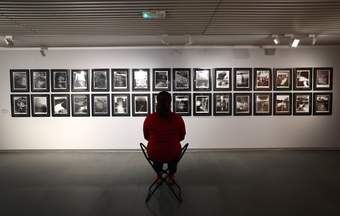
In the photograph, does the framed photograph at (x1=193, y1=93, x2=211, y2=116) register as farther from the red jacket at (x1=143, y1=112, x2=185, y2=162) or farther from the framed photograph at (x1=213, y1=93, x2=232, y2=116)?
the red jacket at (x1=143, y1=112, x2=185, y2=162)

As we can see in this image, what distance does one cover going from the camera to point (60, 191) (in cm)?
471

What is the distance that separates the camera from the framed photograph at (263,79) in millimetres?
7633

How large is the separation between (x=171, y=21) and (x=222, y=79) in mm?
3160

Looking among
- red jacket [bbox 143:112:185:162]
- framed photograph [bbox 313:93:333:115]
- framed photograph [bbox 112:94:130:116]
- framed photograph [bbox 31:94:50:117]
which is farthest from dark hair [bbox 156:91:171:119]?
framed photograph [bbox 313:93:333:115]

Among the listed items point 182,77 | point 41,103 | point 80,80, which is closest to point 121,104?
point 80,80

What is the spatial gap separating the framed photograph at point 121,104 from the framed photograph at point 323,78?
4.78 metres

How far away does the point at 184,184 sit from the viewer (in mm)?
5016

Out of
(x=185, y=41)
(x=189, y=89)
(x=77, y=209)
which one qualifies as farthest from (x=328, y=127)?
(x=77, y=209)

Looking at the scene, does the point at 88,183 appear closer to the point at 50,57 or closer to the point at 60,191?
the point at 60,191

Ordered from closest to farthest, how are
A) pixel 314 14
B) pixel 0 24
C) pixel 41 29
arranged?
pixel 314 14, pixel 0 24, pixel 41 29

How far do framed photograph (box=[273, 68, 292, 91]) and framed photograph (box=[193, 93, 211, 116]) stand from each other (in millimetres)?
1752

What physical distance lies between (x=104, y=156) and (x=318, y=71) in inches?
225

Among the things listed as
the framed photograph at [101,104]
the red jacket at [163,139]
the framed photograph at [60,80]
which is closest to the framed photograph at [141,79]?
the framed photograph at [101,104]

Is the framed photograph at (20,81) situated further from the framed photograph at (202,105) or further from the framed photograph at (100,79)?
the framed photograph at (202,105)
